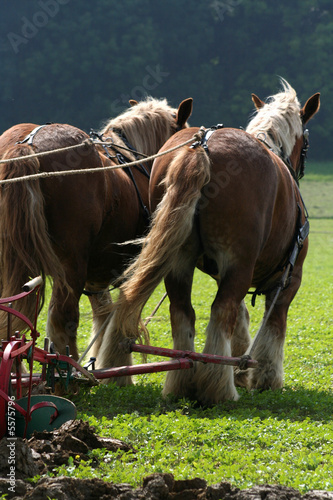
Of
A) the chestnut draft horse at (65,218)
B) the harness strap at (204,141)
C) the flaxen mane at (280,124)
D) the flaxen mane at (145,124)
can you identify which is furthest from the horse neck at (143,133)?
the harness strap at (204,141)

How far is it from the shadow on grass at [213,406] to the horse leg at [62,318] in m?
0.48

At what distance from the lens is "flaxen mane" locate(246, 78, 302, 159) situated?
22.5 feet

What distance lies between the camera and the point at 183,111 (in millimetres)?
7309

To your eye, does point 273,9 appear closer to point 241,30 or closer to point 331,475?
point 241,30

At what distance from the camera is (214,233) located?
5.06 meters

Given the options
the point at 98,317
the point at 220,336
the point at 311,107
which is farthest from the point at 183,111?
the point at 220,336

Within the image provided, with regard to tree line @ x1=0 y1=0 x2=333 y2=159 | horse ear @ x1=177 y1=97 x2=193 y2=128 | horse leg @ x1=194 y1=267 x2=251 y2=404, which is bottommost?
horse leg @ x1=194 y1=267 x2=251 y2=404

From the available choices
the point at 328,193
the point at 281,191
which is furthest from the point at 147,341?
the point at 328,193

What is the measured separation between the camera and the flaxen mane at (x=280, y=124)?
6863 millimetres

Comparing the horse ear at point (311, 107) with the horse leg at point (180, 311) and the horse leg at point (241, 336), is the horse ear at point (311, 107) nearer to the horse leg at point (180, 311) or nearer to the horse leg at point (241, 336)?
the horse leg at point (241, 336)

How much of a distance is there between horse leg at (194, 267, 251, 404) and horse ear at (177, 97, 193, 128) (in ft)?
8.84

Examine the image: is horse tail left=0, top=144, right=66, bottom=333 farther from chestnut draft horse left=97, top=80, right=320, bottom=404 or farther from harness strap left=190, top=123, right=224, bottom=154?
harness strap left=190, top=123, right=224, bottom=154

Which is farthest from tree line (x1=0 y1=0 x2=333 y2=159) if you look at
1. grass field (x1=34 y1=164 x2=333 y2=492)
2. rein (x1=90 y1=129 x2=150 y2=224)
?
grass field (x1=34 y1=164 x2=333 y2=492)

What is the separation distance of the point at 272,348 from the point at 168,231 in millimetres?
2059
